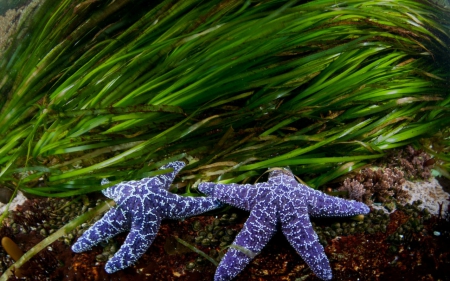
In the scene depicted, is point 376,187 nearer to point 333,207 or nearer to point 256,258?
point 333,207

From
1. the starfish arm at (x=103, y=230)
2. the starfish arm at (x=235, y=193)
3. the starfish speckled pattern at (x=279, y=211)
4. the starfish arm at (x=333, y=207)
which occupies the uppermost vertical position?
the starfish arm at (x=103, y=230)

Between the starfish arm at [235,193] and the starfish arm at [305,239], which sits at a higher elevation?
the starfish arm at [235,193]

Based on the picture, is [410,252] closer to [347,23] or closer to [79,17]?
[347,23]

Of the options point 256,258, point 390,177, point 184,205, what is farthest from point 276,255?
point 390,177

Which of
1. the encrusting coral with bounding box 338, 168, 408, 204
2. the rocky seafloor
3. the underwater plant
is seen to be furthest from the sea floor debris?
the underwater plant

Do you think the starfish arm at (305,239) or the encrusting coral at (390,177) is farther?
the encrusting coral at (390,177)

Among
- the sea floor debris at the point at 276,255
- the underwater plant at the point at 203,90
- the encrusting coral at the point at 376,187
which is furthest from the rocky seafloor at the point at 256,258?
the underwater plant at the point at 203,90

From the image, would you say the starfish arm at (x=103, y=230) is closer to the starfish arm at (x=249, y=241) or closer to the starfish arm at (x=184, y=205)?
the starfish arm at (x=184, y=205)

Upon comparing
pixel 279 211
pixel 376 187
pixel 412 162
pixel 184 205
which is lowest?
pixel 412 162
